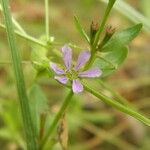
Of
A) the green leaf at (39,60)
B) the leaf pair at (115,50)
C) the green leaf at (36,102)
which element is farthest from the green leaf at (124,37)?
the green leaf at (36,102)

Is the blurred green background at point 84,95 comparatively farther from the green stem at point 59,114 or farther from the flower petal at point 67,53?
the flower petal at point 67,53

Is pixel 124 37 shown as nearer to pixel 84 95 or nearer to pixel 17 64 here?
pixel 17 64

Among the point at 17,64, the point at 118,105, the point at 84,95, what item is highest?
the point at 84,95

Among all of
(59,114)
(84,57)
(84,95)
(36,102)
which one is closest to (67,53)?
(84,57)

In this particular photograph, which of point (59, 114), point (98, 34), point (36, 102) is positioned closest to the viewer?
point (98, 34)

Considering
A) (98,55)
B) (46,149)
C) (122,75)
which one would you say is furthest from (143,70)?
(98,55)
